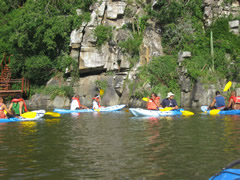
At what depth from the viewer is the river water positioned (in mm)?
6242

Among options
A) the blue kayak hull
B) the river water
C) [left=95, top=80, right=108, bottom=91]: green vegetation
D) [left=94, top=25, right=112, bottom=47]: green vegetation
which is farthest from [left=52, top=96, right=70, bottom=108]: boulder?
the blue kayak hull

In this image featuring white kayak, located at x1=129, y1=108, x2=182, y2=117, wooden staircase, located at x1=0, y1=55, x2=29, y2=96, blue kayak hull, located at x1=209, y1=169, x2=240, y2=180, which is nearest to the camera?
blue kayak hull, located at x1=209, y1=169, x2=240, y2=180

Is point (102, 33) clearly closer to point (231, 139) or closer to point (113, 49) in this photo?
point (113, 49)

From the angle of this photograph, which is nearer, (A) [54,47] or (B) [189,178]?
(B) [189,178]

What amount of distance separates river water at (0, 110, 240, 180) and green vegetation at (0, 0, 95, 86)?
2024 cm

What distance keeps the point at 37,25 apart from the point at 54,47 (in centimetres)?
244

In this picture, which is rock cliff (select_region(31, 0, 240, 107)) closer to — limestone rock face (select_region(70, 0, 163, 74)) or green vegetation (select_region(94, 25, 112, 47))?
limestone rock face (select_region(70, 0, 163, 74))

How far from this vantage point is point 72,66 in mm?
30938

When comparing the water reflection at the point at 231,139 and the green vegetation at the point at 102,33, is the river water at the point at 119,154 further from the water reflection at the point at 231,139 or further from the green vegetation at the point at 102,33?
the green vegetation at the point at 102,33

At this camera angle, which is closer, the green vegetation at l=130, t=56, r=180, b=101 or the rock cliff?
the green vegetation at l=130, t=56, r=180, b=101

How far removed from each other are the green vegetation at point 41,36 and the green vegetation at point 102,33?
1.46 m

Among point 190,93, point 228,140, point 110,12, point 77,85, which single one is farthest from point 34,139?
point 110,12

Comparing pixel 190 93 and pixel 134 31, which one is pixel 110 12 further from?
pixel 190 93


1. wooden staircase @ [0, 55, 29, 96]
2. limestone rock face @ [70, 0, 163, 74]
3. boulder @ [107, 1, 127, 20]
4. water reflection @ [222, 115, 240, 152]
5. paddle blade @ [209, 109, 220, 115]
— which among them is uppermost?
boulder @ [107, 1, 127, 20]
